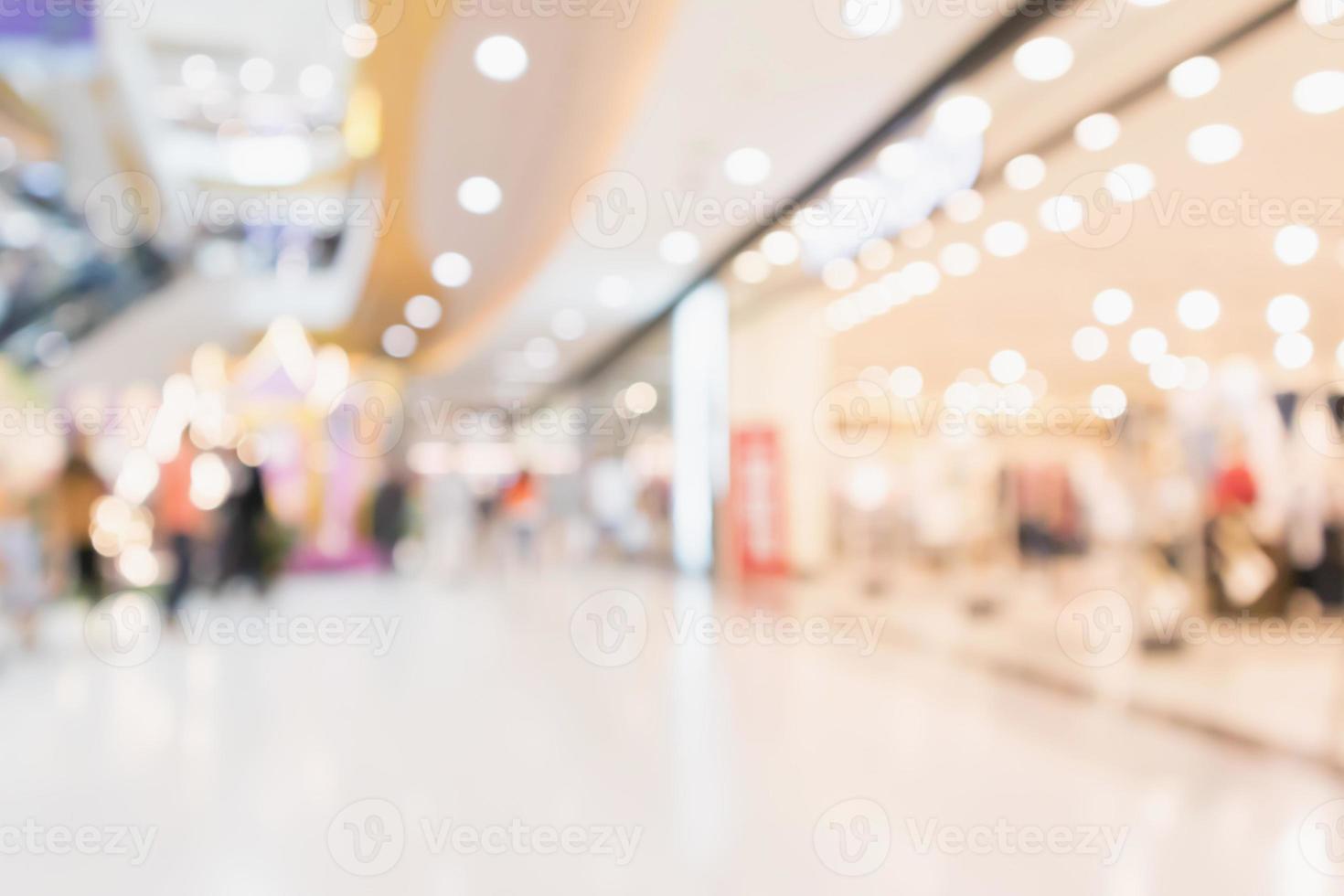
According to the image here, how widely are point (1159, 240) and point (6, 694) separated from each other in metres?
7.27

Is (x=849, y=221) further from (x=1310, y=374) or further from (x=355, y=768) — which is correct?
(x=1310, y=374)

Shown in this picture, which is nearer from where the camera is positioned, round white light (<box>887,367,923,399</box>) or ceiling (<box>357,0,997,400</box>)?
ceiling (<box>357,0,997,400</box>)

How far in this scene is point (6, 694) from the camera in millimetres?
4383

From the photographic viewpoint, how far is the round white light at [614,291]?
8.15m

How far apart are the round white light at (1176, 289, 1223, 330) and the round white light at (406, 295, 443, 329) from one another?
7.58 meters

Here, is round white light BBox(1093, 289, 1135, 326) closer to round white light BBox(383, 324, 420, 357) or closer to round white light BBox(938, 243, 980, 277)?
round white light BBox(938, 243, 980, 277)

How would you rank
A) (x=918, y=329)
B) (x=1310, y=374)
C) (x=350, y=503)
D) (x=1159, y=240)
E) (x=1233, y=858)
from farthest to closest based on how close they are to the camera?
(x=350, y=503), (x=1310, y=374), (x=918, y=329), (x=1159, y=240), (x=1233, y=858)

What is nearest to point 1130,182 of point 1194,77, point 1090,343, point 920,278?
point 1194,77

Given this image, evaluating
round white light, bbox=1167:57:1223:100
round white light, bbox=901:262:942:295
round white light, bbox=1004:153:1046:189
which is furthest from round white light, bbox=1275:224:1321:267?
round white light, bbox=1167:57:1223:100

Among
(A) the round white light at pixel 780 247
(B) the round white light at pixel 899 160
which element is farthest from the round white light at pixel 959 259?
(B) the round white light at pixel 899 160

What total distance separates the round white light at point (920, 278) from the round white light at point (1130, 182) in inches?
59.7

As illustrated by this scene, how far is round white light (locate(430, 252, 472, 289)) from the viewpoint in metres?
8.37

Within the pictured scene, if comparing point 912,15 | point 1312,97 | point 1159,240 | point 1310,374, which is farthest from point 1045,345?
point 912,15

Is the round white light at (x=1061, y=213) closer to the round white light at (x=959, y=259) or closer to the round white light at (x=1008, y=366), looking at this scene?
the round white light at (x=959, y=259)
